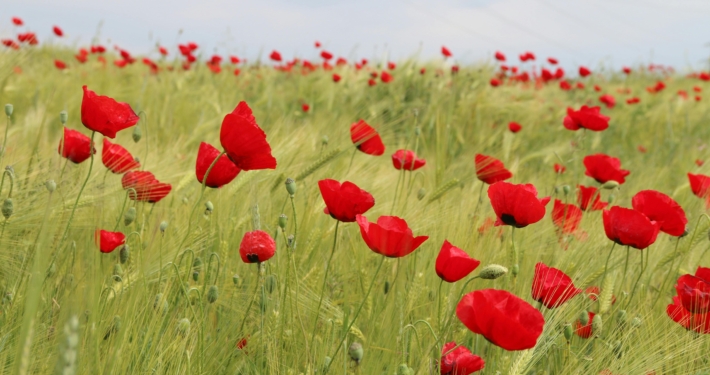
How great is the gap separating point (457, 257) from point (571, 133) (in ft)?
12.4

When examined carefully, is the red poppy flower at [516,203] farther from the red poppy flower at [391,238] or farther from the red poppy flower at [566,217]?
the red poppy flower at [566,217]

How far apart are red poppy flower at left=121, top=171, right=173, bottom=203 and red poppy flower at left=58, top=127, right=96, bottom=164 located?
14 centimetres

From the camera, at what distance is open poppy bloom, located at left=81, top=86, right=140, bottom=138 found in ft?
3.68

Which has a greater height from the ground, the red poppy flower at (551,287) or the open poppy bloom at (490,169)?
the red poppy flower at (551,287)

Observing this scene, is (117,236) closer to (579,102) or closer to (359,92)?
(359,92)

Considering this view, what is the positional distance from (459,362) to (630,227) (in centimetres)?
46

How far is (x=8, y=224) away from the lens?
123 cm

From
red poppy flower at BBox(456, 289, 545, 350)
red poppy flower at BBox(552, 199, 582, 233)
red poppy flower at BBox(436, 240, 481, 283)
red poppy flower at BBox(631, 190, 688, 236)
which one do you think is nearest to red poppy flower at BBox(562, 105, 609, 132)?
red poppy flower at BBox(552, 199, 582, 233)

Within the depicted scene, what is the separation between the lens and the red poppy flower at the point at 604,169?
65.0 inches

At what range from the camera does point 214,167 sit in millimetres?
1117

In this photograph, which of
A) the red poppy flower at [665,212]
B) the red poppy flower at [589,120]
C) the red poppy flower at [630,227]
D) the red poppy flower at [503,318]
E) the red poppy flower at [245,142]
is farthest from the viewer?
the red poppy flower at [589,120]

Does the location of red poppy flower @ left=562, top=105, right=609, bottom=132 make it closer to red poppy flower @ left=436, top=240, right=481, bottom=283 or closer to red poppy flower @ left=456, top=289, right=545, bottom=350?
red poppy flower @ left=436, top=240, right=481, bottom=283

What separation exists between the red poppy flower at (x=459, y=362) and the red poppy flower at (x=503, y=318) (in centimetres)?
7

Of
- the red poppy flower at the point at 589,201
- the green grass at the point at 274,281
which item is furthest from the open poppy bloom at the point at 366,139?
the red poppy flower at the point at 589,201
